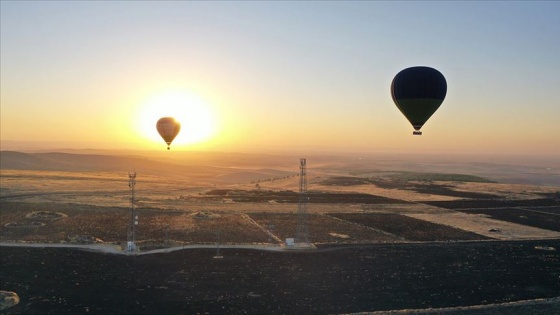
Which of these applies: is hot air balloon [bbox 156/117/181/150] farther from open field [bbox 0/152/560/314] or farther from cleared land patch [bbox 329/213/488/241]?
cleared land patch [bbox 329/213/488/241]

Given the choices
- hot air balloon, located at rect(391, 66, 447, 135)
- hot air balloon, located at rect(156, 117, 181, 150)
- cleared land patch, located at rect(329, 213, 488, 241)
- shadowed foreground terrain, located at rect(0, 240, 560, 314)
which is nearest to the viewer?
shadowed foreground terrain, located at rect(0, 240, 560, 314)

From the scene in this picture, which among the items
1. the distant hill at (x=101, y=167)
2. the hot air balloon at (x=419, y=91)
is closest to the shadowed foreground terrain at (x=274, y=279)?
the hot air balloon at (x=419, y=91)

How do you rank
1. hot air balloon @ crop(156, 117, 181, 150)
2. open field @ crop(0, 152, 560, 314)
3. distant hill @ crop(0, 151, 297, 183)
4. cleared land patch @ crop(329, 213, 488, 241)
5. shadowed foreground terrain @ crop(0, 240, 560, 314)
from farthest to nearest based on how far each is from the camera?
distant hill @ crop(0, 151, 297, 183) → hot air balloon @ crop(156, 117, 181, 150) → cleared land patch @ crop(329, 213, 488, 241) → open field @ crop(0, 152, 560, 314) → shadowed foreground terrain @ crop(0, 240, 560, 314)

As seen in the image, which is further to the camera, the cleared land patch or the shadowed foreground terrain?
the cleared land patch

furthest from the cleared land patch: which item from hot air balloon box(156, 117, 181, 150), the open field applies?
hot air balloon box(156, 117, 181, 150)

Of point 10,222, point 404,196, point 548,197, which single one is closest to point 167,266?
point 10,222

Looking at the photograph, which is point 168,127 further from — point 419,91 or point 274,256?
point 419,91
